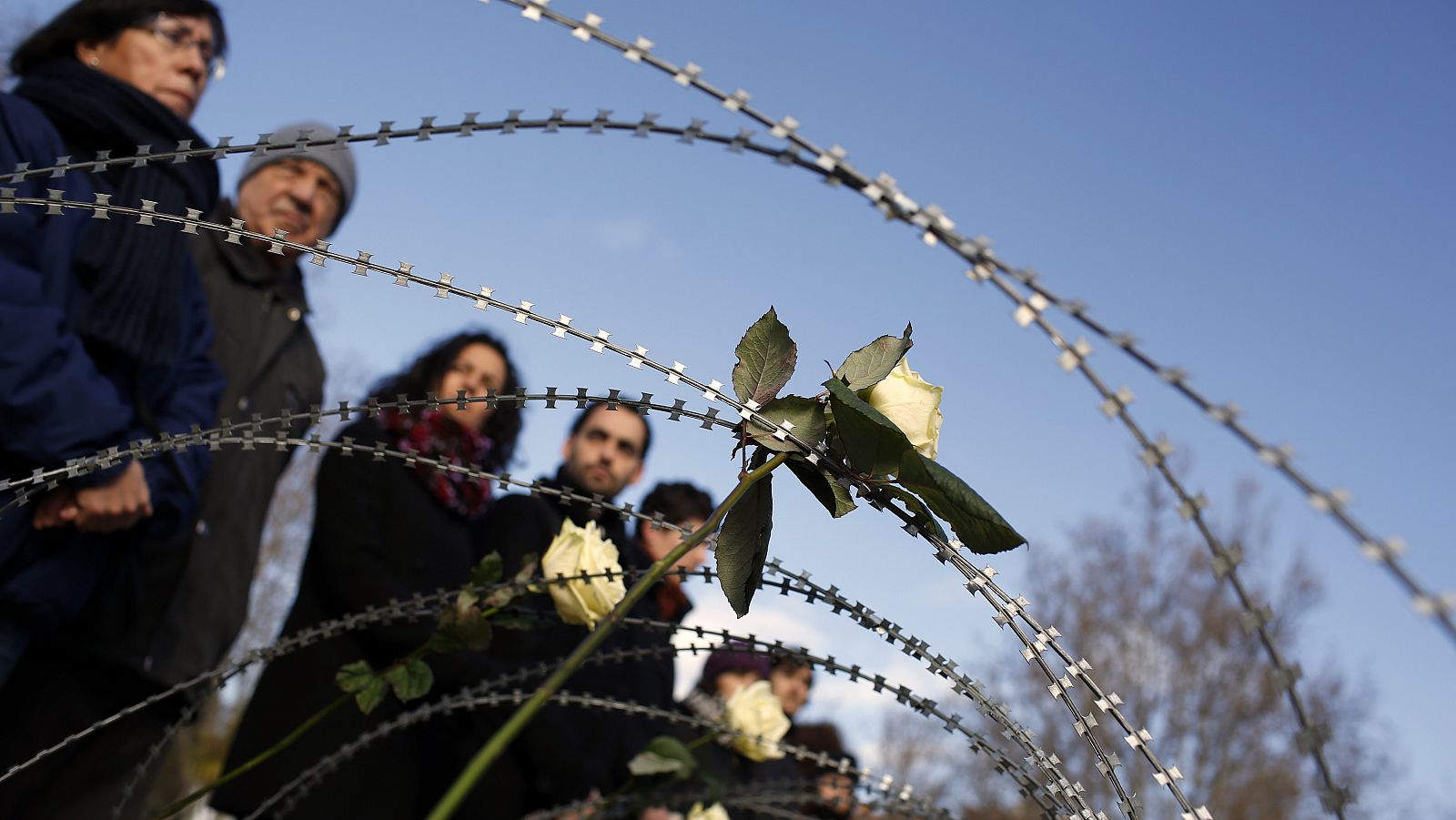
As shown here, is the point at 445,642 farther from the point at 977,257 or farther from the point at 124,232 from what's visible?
the point at 124,232

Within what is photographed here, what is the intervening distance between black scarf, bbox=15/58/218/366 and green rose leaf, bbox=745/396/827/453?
161 cm

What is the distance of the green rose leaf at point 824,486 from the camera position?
0.77m

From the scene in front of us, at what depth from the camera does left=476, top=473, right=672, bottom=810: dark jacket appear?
8.00ft

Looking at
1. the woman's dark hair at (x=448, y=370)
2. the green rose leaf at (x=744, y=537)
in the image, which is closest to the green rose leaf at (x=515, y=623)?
the green rose leaf at (x=744, y=537)

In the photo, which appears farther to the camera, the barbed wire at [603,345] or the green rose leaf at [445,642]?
the green rose leaf at [445,642]

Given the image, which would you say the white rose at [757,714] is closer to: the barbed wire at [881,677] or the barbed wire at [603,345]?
the barbed wire at [881,677]

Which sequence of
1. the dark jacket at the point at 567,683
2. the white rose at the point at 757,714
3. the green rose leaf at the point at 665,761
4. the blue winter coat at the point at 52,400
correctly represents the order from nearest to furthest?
the green rose leaf at the point at 665,761
the blue winter coat at the point at 52,400
the white rose at the point at 757,714
the dark jacket at the point at 567,683

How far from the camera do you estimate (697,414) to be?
0.81 metres

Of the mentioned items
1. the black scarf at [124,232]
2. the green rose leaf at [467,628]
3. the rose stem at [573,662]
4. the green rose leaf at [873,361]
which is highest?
the black scarf at [124,232]

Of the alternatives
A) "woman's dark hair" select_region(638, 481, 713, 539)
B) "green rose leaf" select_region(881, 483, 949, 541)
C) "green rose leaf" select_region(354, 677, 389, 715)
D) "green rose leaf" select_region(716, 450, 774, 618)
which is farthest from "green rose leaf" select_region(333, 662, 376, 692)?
"woman's dark hair" select_region(638, 481, 713, 539)

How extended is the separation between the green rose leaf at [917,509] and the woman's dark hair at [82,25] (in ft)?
7.02

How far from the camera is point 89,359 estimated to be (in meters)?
1.92

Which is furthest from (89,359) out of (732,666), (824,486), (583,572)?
(732,666)

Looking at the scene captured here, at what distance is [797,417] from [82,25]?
83.8 inches
